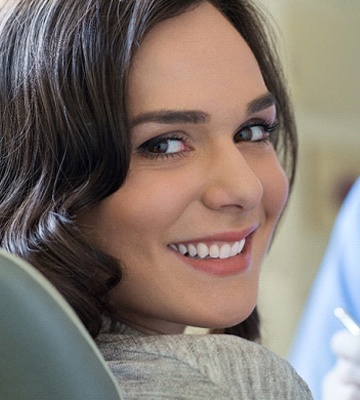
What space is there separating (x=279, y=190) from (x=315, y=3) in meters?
1.58

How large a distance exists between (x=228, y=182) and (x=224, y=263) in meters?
0.10

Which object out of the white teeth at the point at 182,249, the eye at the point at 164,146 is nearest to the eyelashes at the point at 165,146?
the eye at the point at 164,146

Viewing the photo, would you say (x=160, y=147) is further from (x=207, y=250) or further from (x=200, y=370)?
(x=200, y=370)

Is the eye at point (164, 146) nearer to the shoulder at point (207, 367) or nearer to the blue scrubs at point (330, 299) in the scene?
the shoulder at point (207, 367)

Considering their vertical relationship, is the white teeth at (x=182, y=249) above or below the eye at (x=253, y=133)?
below

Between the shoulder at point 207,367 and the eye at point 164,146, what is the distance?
219 mm

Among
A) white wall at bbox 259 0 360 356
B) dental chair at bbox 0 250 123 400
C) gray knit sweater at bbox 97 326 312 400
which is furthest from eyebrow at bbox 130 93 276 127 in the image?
white wall at bbox 259 0 360 356

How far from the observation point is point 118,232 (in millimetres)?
910

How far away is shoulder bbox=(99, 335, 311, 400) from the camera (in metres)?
0.73

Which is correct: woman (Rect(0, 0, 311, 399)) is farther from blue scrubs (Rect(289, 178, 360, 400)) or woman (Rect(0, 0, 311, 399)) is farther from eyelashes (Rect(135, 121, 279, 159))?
blue scrubs (Rect(289, 178, 360, 400))

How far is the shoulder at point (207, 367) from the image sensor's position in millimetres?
727

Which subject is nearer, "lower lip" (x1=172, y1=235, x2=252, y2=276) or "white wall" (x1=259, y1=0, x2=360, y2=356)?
"lower lip" (x1=172, y1=235, x2=252, y2=276)

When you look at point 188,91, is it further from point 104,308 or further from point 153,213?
point 104,308

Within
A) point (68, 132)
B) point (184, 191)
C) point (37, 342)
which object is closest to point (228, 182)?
point (184, 191)
